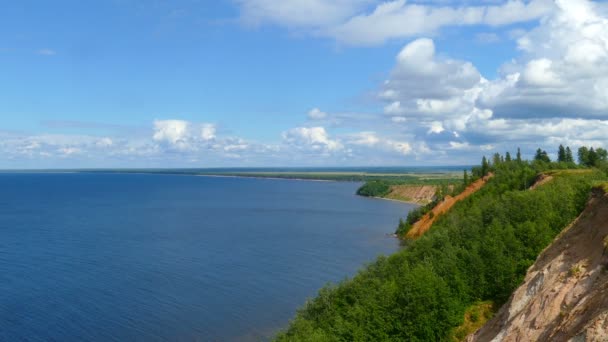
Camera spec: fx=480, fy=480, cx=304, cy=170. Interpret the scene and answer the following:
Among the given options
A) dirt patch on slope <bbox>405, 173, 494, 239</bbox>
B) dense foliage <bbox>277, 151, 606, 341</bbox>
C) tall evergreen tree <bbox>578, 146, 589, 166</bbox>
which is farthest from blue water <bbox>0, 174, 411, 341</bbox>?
tall evergreen tree <bbox>578, 146, 589, 166</bbox>

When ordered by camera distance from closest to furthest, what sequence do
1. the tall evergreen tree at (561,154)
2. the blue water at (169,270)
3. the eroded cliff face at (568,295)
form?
the eroded cliff face at (568,295), the blue water at (169,270), the tall evergreen tree at (561,154)

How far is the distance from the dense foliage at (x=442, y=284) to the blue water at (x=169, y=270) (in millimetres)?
10794

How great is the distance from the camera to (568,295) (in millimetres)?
20688

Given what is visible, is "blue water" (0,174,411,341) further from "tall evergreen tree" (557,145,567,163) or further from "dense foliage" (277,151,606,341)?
"tall evergreen tree" (557,145,567,163)

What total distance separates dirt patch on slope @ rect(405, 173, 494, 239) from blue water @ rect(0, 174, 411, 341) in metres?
6.72

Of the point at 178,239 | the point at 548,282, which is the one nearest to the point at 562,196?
the point at 548,282

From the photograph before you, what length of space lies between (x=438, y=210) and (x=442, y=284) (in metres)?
70.3

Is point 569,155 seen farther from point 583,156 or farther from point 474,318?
point 474,318

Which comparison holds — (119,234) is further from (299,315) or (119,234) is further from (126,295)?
(299,315)

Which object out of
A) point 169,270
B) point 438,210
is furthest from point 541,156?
point 169,270

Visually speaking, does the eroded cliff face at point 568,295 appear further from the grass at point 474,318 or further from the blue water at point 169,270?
the blue water at point 169,270

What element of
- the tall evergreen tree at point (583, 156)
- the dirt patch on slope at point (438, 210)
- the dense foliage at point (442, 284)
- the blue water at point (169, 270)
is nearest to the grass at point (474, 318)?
the dense foliage at point (442, 284)

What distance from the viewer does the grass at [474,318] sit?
3112cm

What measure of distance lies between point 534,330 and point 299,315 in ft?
86.0
